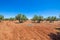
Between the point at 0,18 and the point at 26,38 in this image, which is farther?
the point at 0,18

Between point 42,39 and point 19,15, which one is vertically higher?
point 19,15

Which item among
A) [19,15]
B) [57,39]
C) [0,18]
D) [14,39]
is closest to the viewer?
[14,39]

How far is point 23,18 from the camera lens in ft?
270

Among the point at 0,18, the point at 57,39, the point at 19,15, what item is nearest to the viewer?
the point at 57,39

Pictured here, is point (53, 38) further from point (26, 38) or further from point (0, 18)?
point (0, 18)

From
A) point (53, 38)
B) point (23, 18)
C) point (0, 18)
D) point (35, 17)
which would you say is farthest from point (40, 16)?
point (53, 38)

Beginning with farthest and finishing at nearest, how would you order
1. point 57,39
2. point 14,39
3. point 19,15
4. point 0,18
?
1. point 19,15
2. point 0,18
3. point 57,39
4. point 14,39

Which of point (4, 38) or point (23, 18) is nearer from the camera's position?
point (4, 38)

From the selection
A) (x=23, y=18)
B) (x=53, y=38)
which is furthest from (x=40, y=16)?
(x=53, y=38)

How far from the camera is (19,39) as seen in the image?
18109 mm

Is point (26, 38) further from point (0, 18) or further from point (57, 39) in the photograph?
point (0, 18)

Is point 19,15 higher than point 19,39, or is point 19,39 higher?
point 19,15

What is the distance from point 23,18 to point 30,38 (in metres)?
64.0

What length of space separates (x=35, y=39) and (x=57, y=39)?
15.5ft
